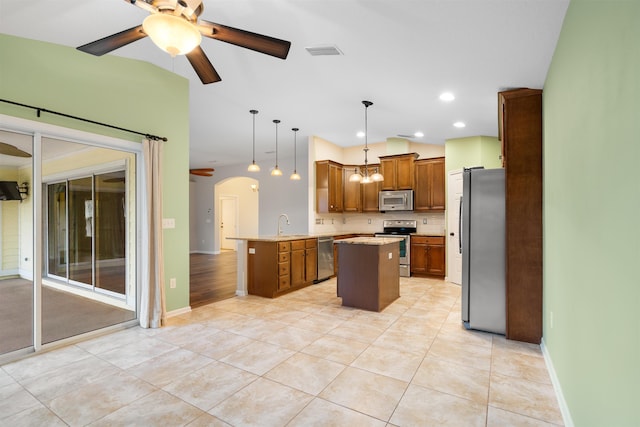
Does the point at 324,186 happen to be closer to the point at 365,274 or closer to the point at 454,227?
the point at 454,227

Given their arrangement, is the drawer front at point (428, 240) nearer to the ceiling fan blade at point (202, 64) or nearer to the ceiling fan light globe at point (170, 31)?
the ceiling fan blade at point (202, 64)

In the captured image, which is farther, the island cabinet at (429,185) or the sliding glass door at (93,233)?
the island cabinet at (429,185)

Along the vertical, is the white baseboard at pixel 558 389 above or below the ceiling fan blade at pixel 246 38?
below

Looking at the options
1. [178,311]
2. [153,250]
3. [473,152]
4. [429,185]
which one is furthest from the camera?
[429,185]

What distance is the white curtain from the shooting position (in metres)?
3.56

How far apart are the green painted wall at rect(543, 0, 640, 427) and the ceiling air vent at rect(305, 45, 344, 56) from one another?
1795mm

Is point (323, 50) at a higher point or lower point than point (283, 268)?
higher

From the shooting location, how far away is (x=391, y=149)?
6.76 meters

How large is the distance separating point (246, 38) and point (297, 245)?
3.62 meters

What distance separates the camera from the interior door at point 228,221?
11.9 metres

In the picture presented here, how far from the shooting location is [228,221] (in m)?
12.1

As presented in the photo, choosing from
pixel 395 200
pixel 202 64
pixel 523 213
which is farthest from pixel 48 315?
pixel 395 200

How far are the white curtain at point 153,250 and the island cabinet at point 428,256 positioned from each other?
472 centimetres

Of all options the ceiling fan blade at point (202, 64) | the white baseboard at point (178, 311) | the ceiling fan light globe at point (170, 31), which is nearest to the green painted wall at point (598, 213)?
the ceiling fan light globe at point (170, 31)
